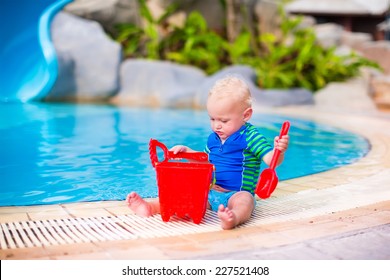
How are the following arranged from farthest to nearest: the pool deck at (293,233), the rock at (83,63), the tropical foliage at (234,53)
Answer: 1. the tropical foliage at (234,53)
2. the rock at (83,63)
3. the pool deck at (293,233)

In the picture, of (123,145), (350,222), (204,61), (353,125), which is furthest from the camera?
(204,61)

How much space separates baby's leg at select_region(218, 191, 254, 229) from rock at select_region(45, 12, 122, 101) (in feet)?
28.9

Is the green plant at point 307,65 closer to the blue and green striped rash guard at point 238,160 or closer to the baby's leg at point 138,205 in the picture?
the blue and green striped rash guard at point 238,160

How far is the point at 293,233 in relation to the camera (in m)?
2.59

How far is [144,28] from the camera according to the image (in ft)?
47.9

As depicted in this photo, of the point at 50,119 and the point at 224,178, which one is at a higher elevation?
the point at 224,178

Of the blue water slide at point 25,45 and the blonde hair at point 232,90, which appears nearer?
the blonde hair at point 232,90

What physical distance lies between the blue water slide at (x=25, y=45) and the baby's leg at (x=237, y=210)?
879 centimetres

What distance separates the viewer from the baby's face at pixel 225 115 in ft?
9.95

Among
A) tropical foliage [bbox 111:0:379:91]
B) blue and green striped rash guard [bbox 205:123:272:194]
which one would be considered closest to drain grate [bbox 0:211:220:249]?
blue and green striped rash guard [bbox 205:123:272:194]

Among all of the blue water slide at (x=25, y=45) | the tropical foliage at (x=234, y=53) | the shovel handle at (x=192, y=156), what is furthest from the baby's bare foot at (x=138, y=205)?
the tropical foliage at (x=234, y=53)

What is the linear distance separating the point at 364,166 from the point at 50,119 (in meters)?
5.22
